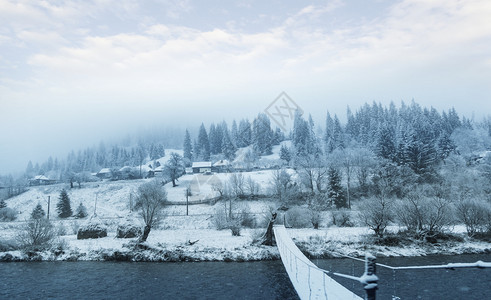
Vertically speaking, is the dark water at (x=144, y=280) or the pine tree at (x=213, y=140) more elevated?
the pine tree at (x=213, y=140)

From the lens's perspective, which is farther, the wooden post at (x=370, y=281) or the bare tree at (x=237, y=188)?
the bare tree at (x=237, y=188)

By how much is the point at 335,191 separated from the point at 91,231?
37.6 metres

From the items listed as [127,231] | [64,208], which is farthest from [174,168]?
[127,231]

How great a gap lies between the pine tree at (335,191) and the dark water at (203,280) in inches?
829

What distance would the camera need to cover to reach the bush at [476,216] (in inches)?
1237

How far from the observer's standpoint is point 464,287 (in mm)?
18453

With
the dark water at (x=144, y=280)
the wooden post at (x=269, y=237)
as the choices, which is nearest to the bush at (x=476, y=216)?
the wooden post at (x=269, y=237)

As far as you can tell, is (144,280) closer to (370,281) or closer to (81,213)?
(370,281)

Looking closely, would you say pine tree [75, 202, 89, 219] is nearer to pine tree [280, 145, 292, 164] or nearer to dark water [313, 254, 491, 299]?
dark water [313, 254, 491, 299]

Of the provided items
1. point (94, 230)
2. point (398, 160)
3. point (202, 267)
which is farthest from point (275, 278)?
point (398, 160)

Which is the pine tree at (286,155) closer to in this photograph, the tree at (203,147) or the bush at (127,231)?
the tree at (203,147)

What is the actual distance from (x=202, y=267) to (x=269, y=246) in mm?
7433

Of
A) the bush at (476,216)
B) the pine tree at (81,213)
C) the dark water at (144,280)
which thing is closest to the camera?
the dark water at (144,280)

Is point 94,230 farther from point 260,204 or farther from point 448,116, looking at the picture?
point 448,116
